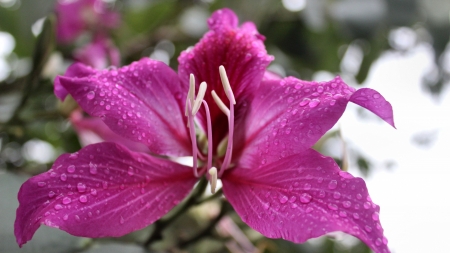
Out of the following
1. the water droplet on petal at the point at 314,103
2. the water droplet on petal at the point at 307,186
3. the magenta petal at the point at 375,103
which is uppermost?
the magenta petal at the point at 375,103

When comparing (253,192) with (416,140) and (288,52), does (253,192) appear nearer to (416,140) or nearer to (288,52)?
(288,52)

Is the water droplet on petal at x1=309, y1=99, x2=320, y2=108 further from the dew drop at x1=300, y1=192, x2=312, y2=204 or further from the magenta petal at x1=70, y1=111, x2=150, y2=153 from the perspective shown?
the magenta petal at x1=70, y1=111, x2=150, y2=153

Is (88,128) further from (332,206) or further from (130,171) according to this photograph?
(332,206)

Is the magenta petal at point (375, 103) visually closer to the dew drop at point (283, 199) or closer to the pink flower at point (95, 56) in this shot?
the dew drop at point (283, 199)

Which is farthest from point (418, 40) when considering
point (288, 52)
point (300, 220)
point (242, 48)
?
point (300, 220)

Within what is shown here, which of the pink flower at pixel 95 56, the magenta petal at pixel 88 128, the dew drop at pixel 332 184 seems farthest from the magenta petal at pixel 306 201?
the pink flower at pixel 95 56

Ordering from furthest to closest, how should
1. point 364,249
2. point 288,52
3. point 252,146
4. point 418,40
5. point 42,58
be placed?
point 418,40
point 288,52
point 364,249
point 42,58
point 252,146
